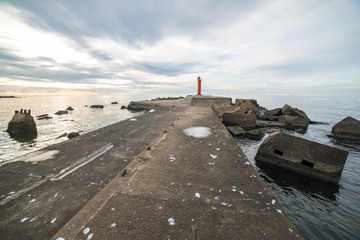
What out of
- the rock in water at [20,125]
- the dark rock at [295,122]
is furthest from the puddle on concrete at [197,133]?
the rock in water at [20,125]

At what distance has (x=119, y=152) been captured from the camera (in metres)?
4.42

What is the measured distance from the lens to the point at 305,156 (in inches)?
189

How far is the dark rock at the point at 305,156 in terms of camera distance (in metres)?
4.45

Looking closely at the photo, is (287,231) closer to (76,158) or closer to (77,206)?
(77,206)

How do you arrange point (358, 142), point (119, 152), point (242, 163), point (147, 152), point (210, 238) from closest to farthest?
point (210, 238) < point (242, 163) < point (147, 152) < point (119, 152) < point (358, 142)

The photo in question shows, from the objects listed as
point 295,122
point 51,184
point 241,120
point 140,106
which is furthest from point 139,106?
point 51,184

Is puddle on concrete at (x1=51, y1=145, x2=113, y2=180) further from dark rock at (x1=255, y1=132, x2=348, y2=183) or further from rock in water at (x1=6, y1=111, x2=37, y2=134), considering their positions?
rock in water at (x1=6, y1=111, x2=37, y2=134)

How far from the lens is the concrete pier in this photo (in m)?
1.50

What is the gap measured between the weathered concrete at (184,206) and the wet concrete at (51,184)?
2.63 ft

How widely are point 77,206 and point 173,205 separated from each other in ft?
5.57

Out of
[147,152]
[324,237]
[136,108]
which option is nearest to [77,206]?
[147,152]

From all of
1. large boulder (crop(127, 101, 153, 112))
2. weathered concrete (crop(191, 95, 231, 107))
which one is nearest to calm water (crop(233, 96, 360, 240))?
weathered concrete (crop(191, 95, 231, 107))

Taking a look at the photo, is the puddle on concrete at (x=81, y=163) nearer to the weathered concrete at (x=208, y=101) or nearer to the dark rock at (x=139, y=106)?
the weathered concrete at (x=208, y=101)

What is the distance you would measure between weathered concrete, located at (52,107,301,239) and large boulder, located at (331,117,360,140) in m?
12.5
